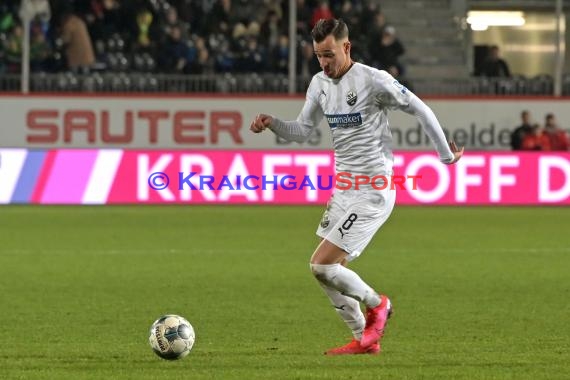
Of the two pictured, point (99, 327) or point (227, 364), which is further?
point (99, 327)

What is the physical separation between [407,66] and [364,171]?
20.6 metres

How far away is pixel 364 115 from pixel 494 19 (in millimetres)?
24299

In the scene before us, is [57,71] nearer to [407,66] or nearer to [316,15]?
[316,15]

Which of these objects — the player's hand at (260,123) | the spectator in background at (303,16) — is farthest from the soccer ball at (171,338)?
the spectator in background at (303,16)

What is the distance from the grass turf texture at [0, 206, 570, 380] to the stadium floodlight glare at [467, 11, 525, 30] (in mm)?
10983

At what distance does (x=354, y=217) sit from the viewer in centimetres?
871

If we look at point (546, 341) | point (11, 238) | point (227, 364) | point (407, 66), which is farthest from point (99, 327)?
point (407, 66)

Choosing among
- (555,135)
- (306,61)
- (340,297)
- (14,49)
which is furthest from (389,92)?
(306,61)

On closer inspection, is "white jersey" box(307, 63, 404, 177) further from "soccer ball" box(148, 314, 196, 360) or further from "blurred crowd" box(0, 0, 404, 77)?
"blurred crowd" box(0, 0, 404, 77)

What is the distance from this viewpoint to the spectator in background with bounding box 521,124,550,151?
988 inches

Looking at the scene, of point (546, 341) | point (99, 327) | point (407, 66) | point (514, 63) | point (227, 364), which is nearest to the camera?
point (227, 364)

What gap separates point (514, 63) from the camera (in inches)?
1280

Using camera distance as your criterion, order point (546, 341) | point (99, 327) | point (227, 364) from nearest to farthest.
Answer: point (227, 364), point (546, 341), point (99, 327)

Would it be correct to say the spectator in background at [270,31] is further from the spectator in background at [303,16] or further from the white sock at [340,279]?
the white sock at [340,279]
